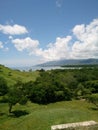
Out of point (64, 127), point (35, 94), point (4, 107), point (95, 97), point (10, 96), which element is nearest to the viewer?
point (64, 127)

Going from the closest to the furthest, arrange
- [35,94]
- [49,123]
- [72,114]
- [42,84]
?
1. [49,123]
2. [72,114]
3. [35,94]
4. [42,84]

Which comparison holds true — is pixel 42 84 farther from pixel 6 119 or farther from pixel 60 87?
pixel 6 119

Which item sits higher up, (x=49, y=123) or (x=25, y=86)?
(x=25, y=86)

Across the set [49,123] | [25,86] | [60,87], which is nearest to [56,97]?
[60,87]

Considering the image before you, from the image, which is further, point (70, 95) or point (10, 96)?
point (70, 95)

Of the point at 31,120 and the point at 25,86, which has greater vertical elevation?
the point at 25,86

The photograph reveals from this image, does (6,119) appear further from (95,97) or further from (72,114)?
(95,97)

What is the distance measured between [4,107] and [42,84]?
25.7 m

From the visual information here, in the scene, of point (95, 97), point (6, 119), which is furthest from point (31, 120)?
point (95, 97)

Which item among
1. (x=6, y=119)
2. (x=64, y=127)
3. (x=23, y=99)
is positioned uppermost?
(x=64, y=127)

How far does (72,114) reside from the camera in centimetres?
5559

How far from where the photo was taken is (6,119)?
2231 inches

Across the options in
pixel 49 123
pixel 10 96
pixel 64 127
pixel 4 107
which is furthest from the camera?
pixel 4 107

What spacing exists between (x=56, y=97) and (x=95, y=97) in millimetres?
18832
